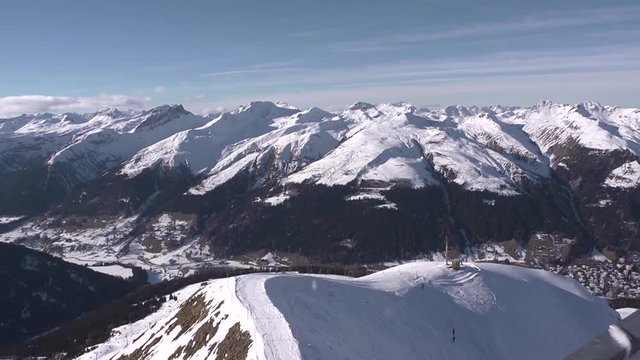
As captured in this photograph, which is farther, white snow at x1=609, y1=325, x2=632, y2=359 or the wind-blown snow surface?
the wind-blown snow surface

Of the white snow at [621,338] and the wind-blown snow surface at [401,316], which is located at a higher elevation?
the white snow at [621,338]

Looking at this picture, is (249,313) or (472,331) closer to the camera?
(249,313)

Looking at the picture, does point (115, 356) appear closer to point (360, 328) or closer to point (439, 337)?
point (360, 328)

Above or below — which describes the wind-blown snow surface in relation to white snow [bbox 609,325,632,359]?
below

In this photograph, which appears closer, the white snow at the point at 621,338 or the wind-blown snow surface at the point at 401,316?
the white snow at the point at 621,338

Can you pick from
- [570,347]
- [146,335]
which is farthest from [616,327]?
[146,335]

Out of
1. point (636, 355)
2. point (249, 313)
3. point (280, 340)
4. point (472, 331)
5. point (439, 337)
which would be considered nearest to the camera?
point (636, 355)

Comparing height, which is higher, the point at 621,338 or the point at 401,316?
the point at 621,338

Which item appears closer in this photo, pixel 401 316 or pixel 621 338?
pixel 621 338
